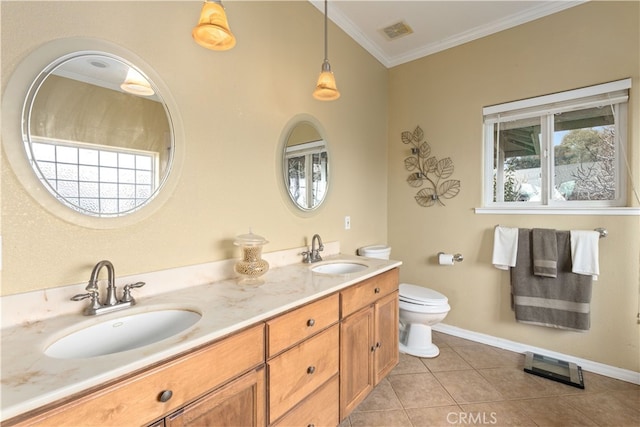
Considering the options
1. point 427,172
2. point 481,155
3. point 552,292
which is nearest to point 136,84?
point 427,172

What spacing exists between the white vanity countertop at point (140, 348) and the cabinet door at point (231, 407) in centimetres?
18

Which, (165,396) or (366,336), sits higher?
(165,396)

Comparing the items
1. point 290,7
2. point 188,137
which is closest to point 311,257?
point 188,137

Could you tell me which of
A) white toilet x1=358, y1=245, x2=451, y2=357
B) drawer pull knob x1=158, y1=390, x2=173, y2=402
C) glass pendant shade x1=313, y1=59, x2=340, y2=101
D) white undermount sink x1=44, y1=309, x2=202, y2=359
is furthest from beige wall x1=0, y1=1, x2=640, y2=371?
drawer pull knob x1=158, y1=390, x2=173, y2=402

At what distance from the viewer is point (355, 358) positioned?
4.82ft

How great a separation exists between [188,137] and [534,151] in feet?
8.58

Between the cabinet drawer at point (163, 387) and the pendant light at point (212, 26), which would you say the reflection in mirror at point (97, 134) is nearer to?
the pendant light at point (212, 26)

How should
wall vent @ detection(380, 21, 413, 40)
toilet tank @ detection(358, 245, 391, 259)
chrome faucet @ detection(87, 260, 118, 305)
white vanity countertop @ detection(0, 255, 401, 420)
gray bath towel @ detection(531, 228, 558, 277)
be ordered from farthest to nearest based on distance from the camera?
toilet tank @ detection(358, 245, 391, 259), wall vent @ detection(380, 21, 413, 40), gray bath towel @ detection(531, 228, 558, 277), chrome faucet @ detection(87, 260, 118, 305), white vanity countertop @ detection(0, 255, 401, 420)

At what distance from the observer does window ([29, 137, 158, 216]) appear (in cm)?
92

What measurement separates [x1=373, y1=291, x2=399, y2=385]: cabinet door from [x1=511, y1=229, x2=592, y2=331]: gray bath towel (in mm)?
1104

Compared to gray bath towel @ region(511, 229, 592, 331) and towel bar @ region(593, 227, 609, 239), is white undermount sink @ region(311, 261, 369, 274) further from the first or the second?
towel bar @ region(593, 227, 609, 239)

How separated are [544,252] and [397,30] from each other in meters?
2.21

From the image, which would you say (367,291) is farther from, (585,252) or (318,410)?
(585,252)

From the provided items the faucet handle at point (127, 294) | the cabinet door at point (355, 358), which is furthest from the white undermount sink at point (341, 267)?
the faucet handle at point (127, 294)
